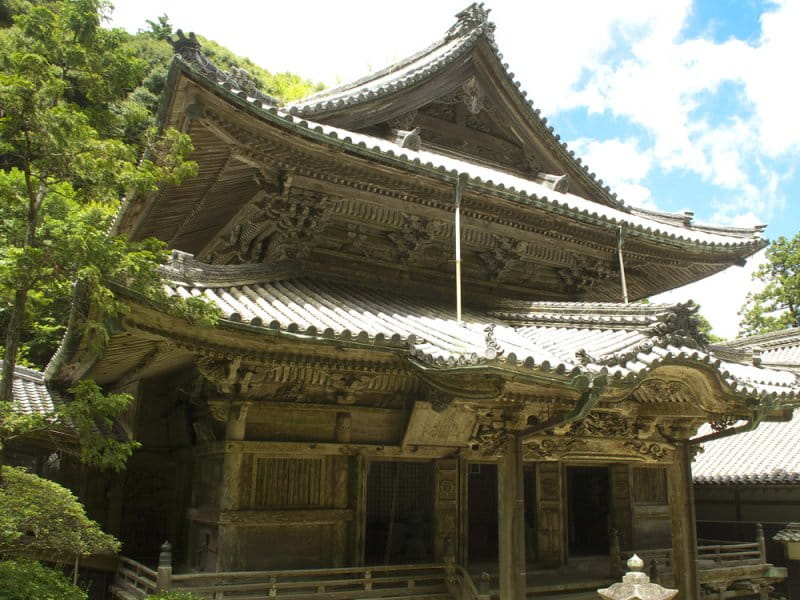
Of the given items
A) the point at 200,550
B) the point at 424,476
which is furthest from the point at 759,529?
the point at 200,550

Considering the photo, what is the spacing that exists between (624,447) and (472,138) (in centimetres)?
657

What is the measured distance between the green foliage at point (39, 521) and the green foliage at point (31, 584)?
25 cm

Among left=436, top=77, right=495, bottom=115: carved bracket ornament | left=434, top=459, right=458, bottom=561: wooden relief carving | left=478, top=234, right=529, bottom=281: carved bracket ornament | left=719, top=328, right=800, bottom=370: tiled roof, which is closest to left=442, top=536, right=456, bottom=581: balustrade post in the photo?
left=434, top=459, right=458, bottom=561: wooden relief carving

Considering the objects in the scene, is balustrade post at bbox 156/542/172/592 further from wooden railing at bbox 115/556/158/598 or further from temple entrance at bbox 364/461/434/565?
temple entrance at bbox 364/461/434/565

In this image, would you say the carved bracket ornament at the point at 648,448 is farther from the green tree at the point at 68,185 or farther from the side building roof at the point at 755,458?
the side building roof at the point at 755,458

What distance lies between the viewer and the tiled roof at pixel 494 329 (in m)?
7.03

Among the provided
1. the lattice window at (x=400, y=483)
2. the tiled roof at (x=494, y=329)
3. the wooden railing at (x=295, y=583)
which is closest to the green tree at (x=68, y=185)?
the tiled roof at (x=494, y=329)

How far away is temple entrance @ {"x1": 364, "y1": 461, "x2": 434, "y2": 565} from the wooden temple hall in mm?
63

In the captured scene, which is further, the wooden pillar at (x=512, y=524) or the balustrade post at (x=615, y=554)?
the balustrade post at (x=615, y=554)

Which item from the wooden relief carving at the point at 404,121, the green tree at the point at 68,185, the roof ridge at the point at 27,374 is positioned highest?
the wooden relief carving at the point at 404,121

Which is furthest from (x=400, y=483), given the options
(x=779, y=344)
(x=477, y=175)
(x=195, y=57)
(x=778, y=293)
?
(x=778, y=293)

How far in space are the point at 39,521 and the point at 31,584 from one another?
917mm

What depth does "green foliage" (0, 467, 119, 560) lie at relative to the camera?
624cm

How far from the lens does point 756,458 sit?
744 inches
